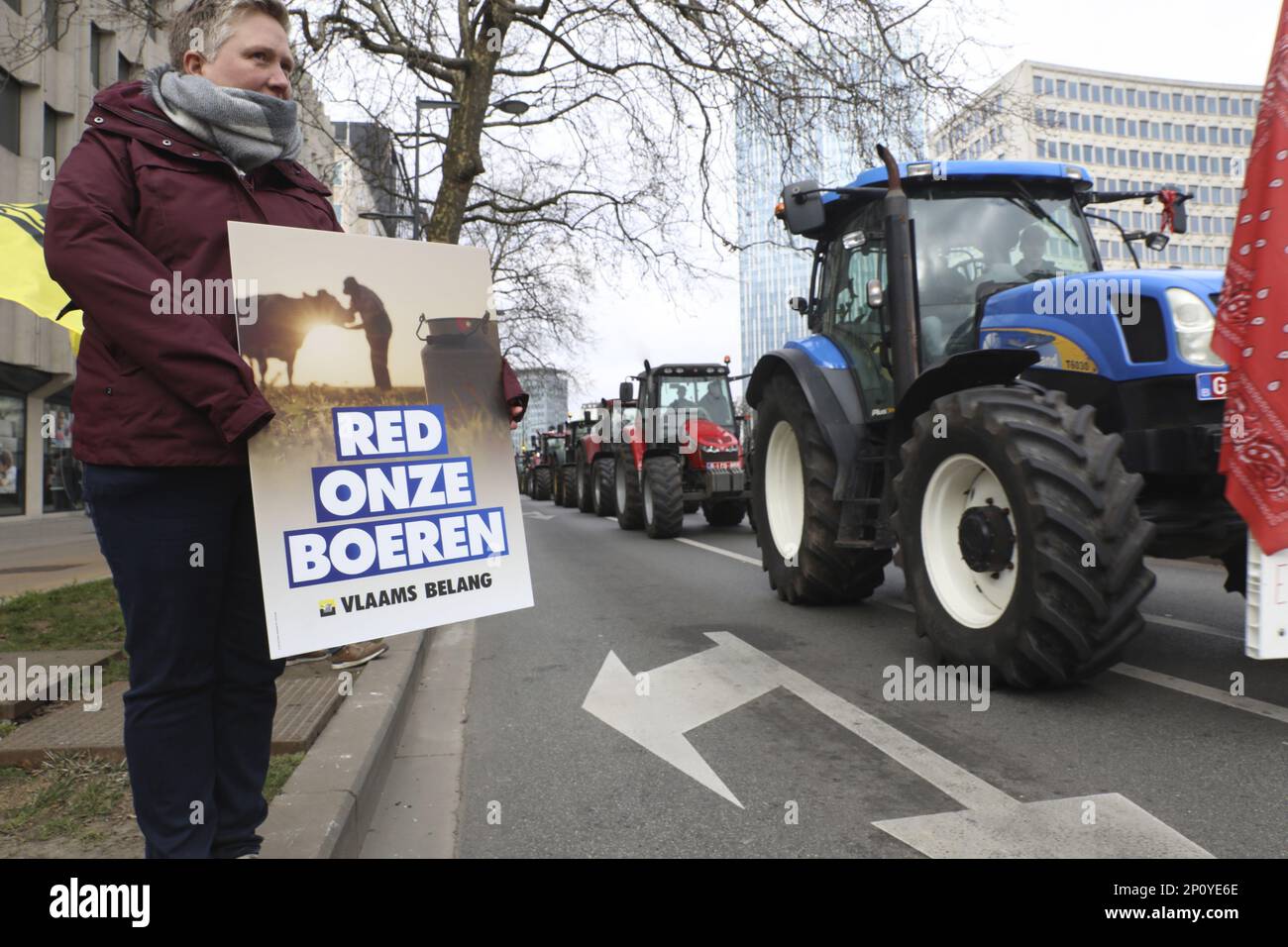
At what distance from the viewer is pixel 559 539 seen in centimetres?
1424

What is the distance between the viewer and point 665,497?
500 inches

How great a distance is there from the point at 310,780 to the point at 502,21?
947 centimetres

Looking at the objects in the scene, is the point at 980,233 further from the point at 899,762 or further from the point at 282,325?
the point at 282,325

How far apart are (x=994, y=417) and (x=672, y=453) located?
9.54m

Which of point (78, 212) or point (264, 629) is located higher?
point (78, 212)

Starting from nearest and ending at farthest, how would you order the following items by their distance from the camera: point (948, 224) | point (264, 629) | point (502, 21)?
point (264, 629) < point (948, 224) < point (502, 21)

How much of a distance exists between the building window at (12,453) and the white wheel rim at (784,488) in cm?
2102

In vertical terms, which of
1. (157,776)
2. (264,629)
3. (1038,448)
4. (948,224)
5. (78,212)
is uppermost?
(948,224)

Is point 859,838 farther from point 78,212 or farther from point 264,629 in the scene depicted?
point 78,212

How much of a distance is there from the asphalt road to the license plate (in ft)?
4.51

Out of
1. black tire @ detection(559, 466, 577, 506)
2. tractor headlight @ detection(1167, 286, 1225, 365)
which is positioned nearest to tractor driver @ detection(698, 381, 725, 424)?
black tire @ detection(559, 466, 577, 506)

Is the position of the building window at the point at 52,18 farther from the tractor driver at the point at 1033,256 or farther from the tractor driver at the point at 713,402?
the tractor driver at the point at 713,402

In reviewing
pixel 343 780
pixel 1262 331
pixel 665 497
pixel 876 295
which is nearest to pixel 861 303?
pixel 876 295
